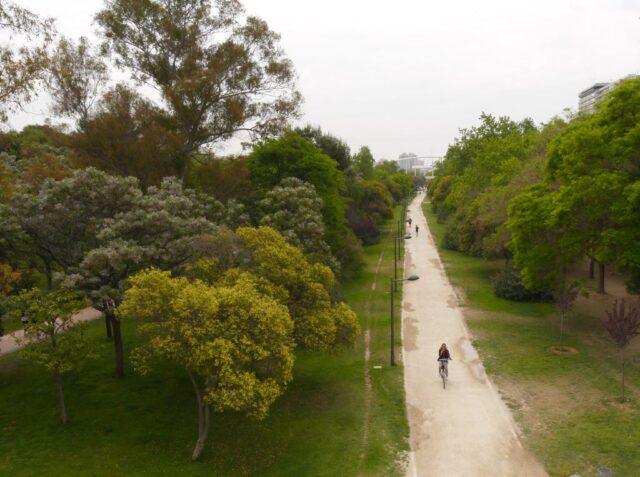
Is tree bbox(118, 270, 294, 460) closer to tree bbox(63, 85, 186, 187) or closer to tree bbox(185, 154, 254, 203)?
tree bbox(63, 85, 186, 187)

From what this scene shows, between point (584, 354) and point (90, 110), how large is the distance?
2586 centimetres

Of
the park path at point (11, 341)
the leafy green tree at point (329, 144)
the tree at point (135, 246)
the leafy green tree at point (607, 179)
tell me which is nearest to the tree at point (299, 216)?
the tree at point (135, 246)

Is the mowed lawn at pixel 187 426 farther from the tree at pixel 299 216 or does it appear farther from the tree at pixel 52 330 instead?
the tree at pixel 299 216

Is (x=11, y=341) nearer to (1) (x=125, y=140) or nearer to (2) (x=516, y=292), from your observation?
(1) (x=125, y=140)

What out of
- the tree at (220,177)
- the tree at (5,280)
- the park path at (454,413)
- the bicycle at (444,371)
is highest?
the tree at (220,177)

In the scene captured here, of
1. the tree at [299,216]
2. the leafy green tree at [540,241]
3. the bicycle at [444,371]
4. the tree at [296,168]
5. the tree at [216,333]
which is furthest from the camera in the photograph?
the tree at [296,168]

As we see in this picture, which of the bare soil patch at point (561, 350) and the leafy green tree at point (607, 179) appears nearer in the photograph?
the leafy green tree at point (607, 179)

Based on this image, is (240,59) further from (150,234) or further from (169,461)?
(169,461)

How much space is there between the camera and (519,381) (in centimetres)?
1981

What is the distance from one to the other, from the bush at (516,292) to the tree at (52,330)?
2408 centimetres

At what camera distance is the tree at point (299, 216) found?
27.9 meters

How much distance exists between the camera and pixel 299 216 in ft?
92.8

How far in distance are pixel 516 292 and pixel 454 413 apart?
1673 centimetres

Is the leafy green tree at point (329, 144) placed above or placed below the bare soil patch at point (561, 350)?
above
